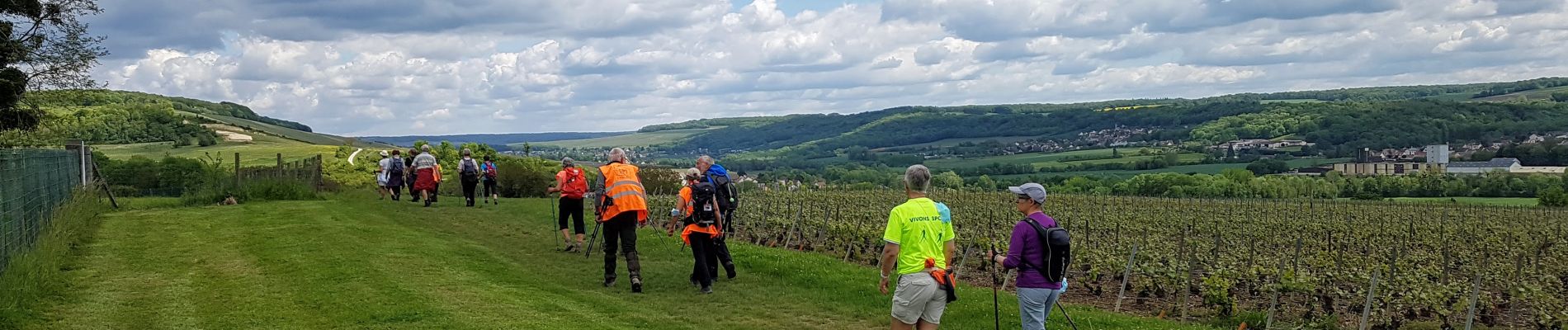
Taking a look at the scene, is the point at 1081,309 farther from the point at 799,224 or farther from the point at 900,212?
the point at 799,224

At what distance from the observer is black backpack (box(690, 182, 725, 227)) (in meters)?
12.5

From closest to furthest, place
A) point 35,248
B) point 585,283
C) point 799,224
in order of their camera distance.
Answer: point 35,248 → point 585,283 → point 799,224

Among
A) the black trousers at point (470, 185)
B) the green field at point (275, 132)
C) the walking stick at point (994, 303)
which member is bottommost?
the walking stick at point (994, 303)

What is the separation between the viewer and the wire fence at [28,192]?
428 inches

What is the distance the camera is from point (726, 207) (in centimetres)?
1387

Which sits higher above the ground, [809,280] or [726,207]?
[726,207]

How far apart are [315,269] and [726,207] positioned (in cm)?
479

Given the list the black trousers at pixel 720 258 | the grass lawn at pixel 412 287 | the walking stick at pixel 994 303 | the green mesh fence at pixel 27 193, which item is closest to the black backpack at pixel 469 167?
the grass lawn at pixel 412 287

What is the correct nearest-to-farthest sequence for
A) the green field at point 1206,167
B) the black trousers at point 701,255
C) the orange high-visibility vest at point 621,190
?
1. the orange high-visibility vest at point 621,190
2. the black trousers at point 701,255
3. the green field at point 1206,167

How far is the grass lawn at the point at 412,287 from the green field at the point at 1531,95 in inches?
6175

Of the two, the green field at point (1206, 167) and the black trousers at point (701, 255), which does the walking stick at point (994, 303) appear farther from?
the green field at point (1206, 167)

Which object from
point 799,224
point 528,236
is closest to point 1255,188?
point 799,224

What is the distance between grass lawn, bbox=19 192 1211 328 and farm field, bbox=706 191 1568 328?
2670 mm

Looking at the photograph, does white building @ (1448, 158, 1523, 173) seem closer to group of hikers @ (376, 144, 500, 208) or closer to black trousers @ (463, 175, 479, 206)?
black trousers @ (463, 175, 479, 206)
